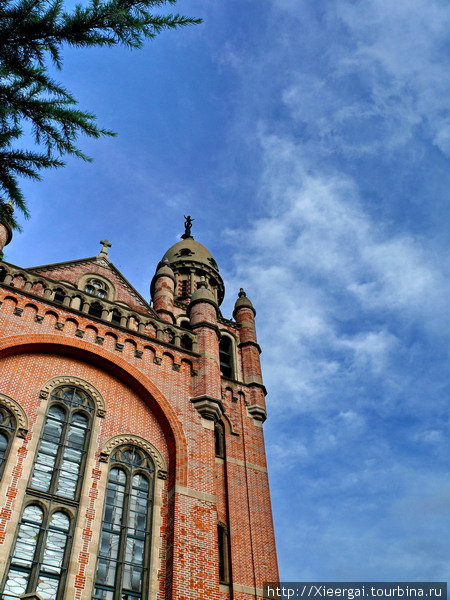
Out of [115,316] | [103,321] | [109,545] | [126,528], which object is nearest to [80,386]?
[103,321]

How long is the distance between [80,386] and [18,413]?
6.94ft

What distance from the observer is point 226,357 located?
975 inches

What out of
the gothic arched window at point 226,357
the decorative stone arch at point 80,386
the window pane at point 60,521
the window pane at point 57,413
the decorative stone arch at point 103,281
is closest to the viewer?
the window pane at point 60,521

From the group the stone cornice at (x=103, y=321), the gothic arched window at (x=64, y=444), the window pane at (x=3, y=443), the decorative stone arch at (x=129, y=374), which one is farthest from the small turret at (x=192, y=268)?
the window pane at (x=3, y=443)

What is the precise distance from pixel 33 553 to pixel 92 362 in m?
5.84

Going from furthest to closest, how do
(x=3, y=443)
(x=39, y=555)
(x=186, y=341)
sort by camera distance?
(x=186, y=341)
(x=3, y=443)
(x=39, y=555)

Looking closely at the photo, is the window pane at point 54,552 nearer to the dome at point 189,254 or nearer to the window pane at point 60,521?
the window pane at point 60,521

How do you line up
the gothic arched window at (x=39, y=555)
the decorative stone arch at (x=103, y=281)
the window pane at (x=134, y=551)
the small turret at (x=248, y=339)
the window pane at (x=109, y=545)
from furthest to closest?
1. the small turret at (x=248, y=339)
2. the decorative stone arch at (x=103, y=281)
3. the window pane at (x=134, y=551)
4. the window pane at (x=109, y=545)
5. the gothic arched window at (x=39, y=555)

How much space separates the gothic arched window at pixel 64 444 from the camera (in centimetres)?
1407

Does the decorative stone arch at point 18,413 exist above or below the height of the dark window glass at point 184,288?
below

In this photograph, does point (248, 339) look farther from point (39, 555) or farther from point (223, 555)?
point (39, 555)

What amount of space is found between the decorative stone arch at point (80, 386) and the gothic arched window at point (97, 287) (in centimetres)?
568

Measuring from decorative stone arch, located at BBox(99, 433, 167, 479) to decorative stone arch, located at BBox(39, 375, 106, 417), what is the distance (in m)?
0.84

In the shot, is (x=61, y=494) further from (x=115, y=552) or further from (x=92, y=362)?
(x=92, y=362)
